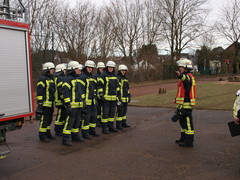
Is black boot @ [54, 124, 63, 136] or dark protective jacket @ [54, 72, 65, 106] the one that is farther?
black boot @ [54, 124, 63, 136]

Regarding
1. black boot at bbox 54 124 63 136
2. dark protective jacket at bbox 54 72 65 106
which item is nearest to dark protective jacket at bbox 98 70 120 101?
dark protective jacket at bbox 54 72 65 106

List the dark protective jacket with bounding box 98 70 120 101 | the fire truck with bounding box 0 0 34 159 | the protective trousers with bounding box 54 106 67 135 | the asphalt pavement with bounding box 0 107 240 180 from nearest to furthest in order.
Result: 1. the asphalt pavement with bounding box 0 107 240 180
2. the fire truck with bounding box 0 0 34 159
3. the protective trousers with bounding box 54 106 67 135
4. the dark protective jacket with bounding box 98 70 120 101

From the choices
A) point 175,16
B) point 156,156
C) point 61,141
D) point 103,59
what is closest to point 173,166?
point 156,156

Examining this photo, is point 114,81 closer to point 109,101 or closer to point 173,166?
point 109,101

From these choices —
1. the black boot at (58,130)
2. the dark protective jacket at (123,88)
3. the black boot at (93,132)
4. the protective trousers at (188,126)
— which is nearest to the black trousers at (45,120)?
the black boot at (58,130)

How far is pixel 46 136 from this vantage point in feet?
25.6

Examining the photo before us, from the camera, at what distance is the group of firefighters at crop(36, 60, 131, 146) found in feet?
23.8

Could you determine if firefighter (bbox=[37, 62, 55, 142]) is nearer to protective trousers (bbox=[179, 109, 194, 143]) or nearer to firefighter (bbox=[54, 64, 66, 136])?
firefighter (bbox=[54, 64, 66, 136])

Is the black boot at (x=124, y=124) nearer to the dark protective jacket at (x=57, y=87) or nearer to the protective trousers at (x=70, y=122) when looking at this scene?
the protective trousers at (x=70, y=122)

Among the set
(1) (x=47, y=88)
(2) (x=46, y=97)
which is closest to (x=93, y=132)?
(2) (x=46, y=97)

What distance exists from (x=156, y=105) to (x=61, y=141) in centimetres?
751

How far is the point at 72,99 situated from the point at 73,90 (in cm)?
24

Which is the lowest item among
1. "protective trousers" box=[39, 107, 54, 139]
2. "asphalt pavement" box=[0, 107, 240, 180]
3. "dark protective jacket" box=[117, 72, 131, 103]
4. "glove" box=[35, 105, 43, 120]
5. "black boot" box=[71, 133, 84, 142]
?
"asphalt pavement" box=[0, 107, 240, 180]

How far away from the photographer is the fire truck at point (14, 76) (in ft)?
17.4
